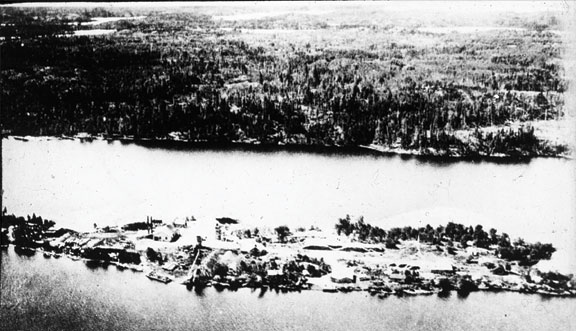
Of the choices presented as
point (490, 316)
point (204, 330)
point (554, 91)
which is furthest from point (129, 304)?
point (554, 91)

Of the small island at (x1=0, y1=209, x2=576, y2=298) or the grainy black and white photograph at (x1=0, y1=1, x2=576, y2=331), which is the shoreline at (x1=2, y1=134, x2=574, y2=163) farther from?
the small island at (x1=0, y1=209, x2=576, y2=298)

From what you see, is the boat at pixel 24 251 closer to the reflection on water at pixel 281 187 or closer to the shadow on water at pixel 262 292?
the reflection on water at pixel 281 187

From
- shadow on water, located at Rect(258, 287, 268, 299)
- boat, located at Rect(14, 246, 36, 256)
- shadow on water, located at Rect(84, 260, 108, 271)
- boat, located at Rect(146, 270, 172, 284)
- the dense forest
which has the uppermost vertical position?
the dense forest

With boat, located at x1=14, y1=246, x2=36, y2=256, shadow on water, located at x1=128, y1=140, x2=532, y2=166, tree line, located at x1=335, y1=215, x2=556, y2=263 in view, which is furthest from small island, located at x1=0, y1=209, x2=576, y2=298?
boat, located at x1=14, y1=246, x2=36, y2=256

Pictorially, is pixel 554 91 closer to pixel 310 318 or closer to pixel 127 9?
pixel 310 318

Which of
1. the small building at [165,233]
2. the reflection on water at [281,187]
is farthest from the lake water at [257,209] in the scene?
the small building at [165,233]

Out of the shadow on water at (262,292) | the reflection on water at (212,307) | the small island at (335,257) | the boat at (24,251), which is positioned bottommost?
the reflection on water at (212,307)

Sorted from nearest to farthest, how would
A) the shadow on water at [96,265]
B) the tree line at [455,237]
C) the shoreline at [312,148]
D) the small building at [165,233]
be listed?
the tree line at [455,237] → the shoreline at [312,148] → the small building at [165,233] → the shadow on water at [96,265]

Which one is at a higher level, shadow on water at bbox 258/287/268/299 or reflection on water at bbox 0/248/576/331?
shadow on water at bbox 258/287/268/299
